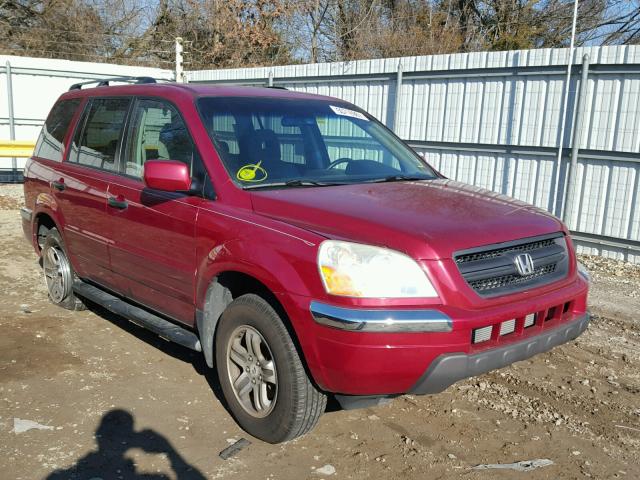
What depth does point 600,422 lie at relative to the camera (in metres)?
3.79

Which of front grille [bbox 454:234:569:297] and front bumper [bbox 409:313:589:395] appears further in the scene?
front grille [bbox 454:234:569:297]

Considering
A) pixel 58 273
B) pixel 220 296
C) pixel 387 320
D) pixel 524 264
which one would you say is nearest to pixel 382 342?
pixel 387 320

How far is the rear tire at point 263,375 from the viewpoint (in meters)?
3.15

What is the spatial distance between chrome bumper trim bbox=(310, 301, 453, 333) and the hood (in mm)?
283

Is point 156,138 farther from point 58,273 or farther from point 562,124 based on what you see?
point 562,124

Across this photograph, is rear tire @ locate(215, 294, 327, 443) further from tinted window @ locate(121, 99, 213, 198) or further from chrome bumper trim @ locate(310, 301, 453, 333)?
tinted window @ locate(121, 99, 213, 198)

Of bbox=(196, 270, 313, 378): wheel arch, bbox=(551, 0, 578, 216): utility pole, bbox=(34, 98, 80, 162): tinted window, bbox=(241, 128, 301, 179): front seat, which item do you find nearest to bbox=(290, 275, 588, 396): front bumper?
bbox=(196, 270, 313, 378): wheel arch

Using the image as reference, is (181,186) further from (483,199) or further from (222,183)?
(483,199)

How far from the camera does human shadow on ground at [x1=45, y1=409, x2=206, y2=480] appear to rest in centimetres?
314

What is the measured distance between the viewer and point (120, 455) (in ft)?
10.9

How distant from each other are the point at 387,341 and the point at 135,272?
2217 millimetres

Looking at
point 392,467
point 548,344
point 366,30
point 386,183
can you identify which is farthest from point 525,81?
point 366,30

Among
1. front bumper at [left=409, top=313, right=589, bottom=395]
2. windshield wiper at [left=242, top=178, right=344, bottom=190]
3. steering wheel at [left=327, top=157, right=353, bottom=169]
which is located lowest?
front bumper at [left=409, top=313, right=589, bottom=395]

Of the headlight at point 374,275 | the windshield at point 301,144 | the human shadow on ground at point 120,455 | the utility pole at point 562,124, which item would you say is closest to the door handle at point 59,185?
the windshield at point 301,144
